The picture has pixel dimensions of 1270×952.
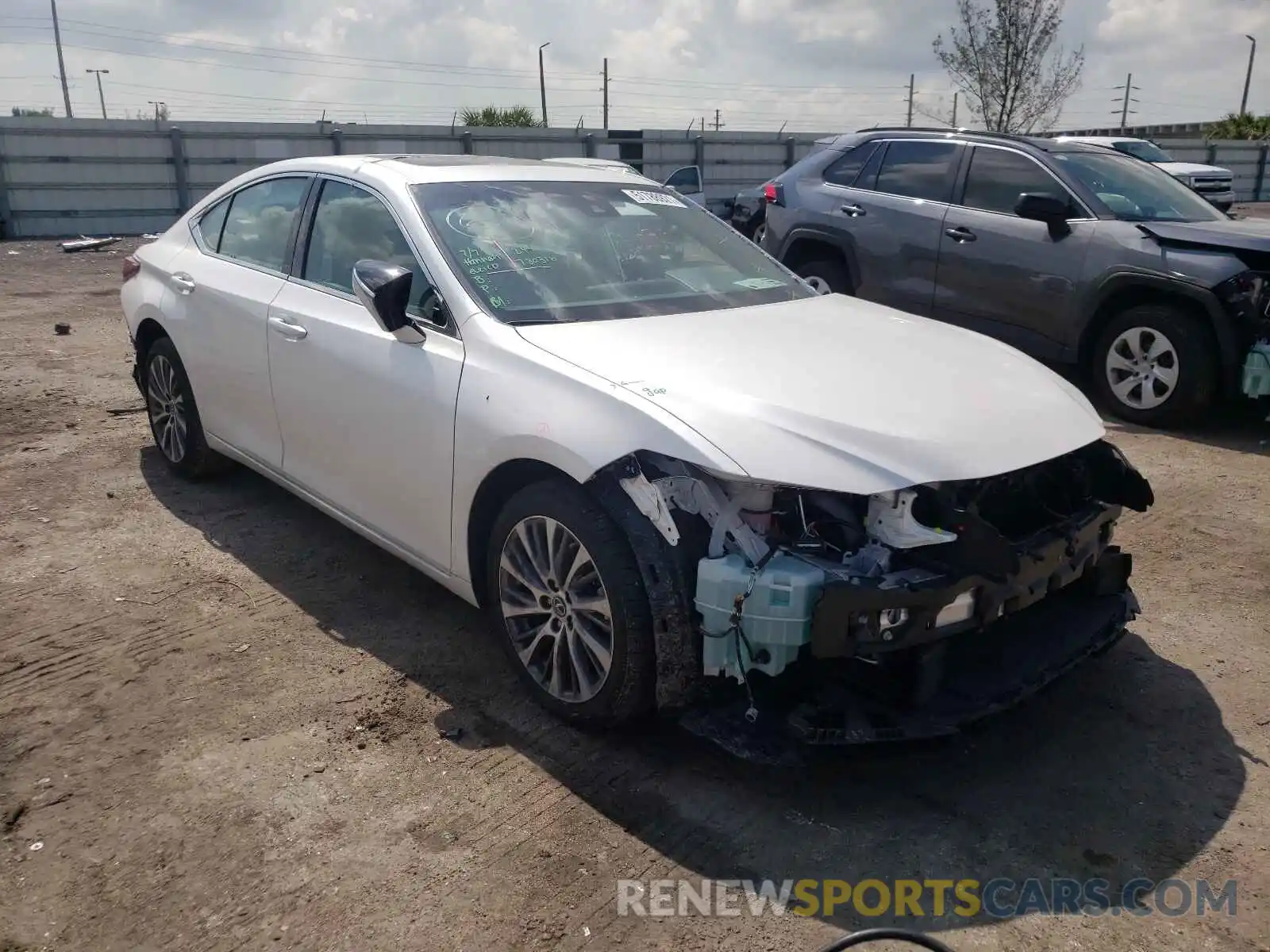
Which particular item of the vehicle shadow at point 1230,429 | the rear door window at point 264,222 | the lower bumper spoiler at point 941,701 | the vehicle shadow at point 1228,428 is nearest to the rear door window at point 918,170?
the vehicle shadow at point 1228,428

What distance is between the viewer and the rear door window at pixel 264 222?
453 centimetres

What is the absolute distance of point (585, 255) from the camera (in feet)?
12.8

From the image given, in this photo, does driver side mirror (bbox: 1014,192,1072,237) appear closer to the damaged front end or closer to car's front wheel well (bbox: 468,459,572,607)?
the damaged front end

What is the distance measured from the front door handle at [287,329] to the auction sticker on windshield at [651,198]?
1.47m

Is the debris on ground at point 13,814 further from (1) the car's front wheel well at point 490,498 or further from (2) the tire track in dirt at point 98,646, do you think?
(1) the car's front wheel well at point 490,498

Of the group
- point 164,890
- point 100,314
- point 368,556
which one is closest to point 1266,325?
point 368,556

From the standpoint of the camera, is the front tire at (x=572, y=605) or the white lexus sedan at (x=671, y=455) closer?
the white lexus sedan at (x=671, y=455)

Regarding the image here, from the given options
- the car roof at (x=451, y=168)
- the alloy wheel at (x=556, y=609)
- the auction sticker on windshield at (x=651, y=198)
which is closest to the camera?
the alloy wheel at (x=556, y=609)

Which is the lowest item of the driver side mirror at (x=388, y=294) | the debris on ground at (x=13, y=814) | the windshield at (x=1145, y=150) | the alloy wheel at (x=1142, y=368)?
the debris on ground at (x=13, y=814)

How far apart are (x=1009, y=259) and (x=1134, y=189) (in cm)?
105

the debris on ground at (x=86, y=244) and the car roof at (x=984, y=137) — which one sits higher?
the car roof at (x=984, y=137)

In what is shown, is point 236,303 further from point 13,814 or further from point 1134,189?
point 1134,189

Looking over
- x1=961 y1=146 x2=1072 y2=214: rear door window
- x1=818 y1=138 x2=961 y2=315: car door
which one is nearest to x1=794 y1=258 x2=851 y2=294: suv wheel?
x1=818 y1=138 x2=961 y2=315: car door

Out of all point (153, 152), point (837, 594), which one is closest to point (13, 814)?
point (837, 594)
